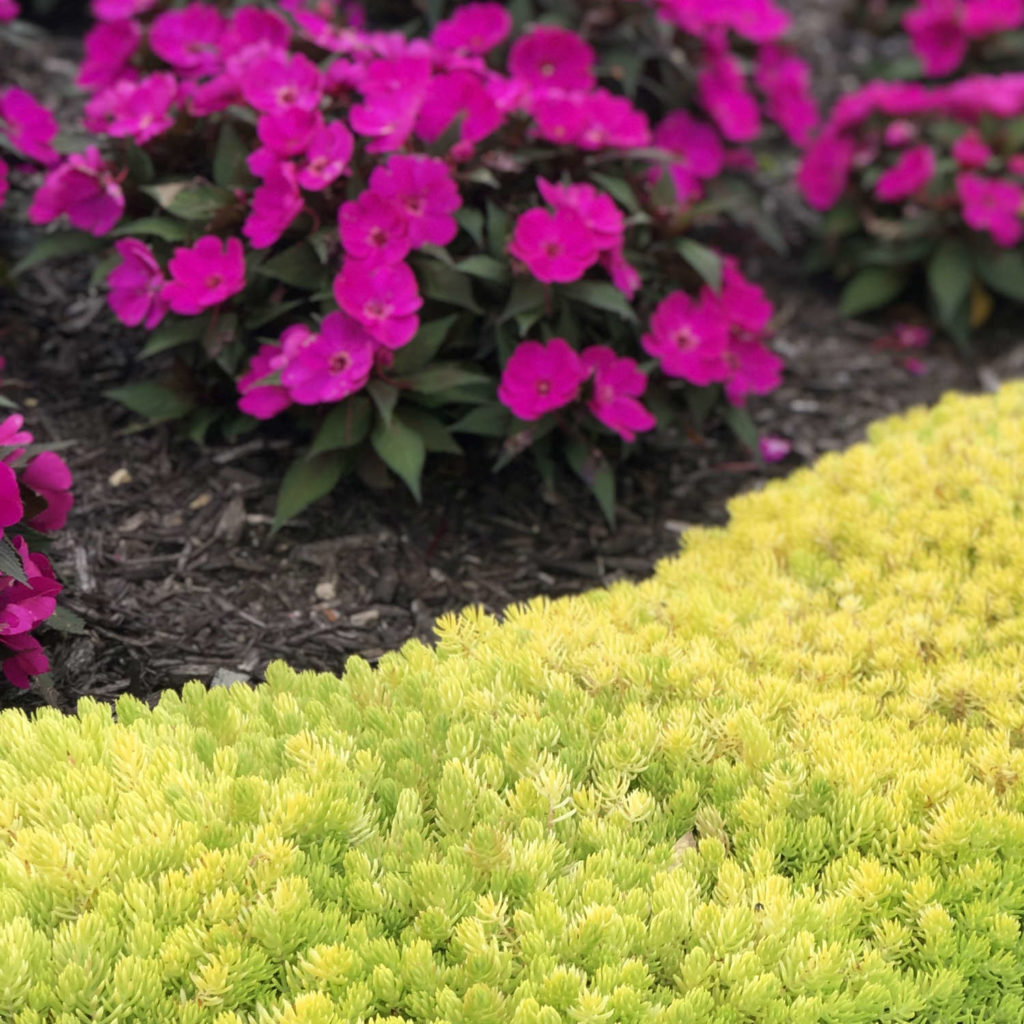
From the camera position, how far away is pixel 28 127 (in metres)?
3.54

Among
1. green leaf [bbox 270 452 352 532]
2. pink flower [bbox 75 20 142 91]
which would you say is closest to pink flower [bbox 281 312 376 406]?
green leaf [bbox 270 452 352 532]

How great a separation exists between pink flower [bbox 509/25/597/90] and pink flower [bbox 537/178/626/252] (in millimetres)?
758

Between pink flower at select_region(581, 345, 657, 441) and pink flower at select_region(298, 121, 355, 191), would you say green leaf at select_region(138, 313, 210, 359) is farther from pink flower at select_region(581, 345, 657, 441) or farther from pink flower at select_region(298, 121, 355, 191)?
pink flower at select_region(581, 345, 657, 441)

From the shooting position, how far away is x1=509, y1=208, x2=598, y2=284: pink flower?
10.4ft

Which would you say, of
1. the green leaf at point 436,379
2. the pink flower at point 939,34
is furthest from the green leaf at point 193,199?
the pink flower at point 939,34

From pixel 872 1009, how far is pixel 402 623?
174cm

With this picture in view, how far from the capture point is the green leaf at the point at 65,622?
258cm

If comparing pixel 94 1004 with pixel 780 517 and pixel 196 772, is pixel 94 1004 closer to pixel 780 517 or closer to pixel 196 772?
pixel 196 772

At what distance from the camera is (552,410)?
333 centimetres

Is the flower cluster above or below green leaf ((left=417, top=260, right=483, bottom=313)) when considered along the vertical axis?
below

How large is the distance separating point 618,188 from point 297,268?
104cm

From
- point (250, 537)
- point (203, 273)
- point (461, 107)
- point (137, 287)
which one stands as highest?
point (461, 107)

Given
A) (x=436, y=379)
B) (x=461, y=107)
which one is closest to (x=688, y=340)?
(x=436, y=379)

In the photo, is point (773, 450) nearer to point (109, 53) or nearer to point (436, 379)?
point (436, 379)
